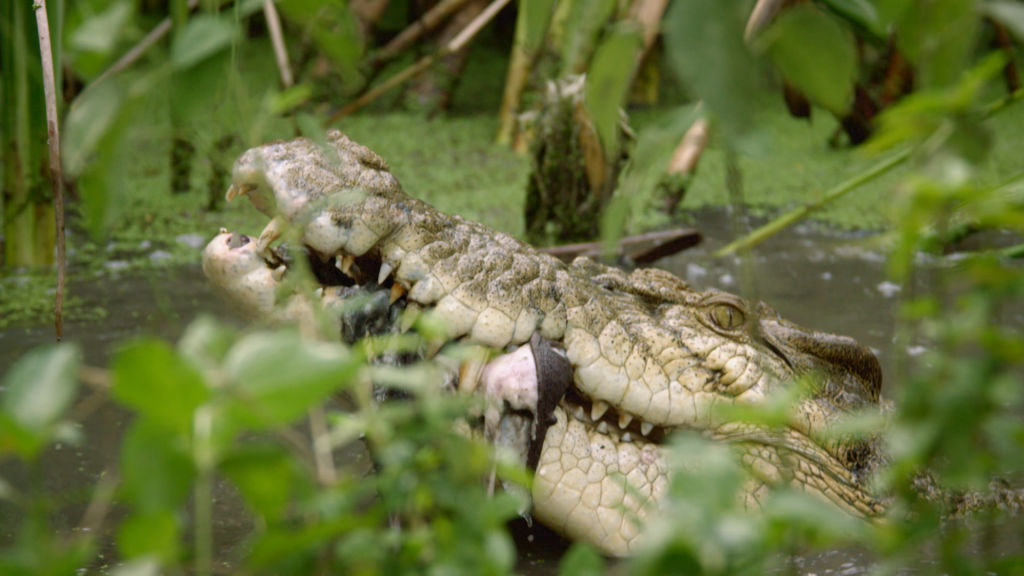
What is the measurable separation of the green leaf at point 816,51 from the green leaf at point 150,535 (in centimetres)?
53

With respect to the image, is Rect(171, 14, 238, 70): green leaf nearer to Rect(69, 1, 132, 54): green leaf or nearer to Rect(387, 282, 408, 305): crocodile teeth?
Rect(69, 1, 132, 54): green leaf

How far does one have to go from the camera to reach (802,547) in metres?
2.01

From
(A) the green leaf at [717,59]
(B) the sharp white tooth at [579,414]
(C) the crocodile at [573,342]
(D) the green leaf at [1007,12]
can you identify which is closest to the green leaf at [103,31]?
(A) the green leaf at [717,59]

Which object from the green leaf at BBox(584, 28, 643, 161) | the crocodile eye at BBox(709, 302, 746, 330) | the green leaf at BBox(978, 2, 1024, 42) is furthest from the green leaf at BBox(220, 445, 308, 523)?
the crocodile eye at BBox(709, 302, 746, 330)

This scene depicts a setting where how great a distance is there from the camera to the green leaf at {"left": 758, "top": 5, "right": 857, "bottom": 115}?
72cm

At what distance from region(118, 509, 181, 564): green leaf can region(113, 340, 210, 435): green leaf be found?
0.07 metres

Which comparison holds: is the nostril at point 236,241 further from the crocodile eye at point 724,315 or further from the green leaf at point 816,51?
the green leaf at point 816,51

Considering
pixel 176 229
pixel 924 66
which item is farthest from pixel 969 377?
pixel 176 229


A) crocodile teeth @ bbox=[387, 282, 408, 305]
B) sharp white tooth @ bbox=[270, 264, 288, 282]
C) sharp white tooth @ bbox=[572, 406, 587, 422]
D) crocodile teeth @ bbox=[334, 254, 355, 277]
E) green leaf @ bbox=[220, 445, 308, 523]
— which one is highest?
green leaf @ bbox=[220, 445, 308, 523]

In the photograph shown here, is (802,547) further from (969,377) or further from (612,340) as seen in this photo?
(969,377)

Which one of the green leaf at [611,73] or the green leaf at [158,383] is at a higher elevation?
the green leaf at [611,73]

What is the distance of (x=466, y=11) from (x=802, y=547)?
15.0 feet

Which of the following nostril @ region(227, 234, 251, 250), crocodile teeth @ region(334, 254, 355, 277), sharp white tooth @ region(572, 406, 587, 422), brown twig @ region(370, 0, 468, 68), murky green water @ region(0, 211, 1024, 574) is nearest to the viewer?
crocodile teeth @ region(334, 254, 355, 277)

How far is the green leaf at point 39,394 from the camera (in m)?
0.66
